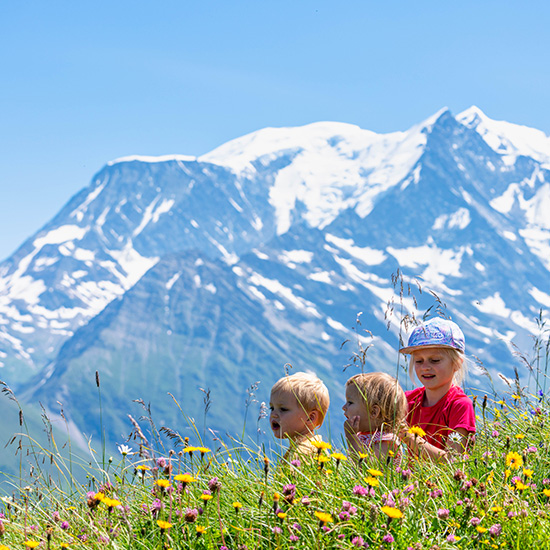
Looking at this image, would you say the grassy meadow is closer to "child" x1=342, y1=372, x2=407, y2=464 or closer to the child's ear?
"child" x1=342, y1=372, x2=407, y2=464

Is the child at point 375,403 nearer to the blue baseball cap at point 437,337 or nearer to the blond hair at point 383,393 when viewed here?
the blond hair at point 383,393

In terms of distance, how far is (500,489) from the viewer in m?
3.12

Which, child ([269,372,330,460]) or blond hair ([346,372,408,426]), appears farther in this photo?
child ([269,372,330,460])

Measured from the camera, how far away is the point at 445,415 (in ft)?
16.0

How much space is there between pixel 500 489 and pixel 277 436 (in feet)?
6.44

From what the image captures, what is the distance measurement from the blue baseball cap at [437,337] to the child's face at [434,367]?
3.0 inches

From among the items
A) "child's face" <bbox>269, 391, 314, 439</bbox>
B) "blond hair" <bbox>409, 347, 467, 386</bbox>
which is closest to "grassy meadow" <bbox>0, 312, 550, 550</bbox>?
"child's face" <bbox>269, 391, 314, 439</bbox>

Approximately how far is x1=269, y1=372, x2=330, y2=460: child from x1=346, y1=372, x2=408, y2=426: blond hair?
0.50 metres

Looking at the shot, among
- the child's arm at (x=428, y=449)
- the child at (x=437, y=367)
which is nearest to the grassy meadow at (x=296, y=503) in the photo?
the child's arm at (x=428, y=449)

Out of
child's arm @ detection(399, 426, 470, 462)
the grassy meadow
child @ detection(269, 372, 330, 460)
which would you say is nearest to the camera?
the grassy meadow

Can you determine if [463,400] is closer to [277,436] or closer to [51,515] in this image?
[277,436]

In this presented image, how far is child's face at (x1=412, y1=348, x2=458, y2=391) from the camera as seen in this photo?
5.03m

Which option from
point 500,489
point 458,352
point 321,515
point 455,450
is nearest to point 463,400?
point 458,352

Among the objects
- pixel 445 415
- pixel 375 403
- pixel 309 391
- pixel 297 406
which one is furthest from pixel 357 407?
pixel 445 415
